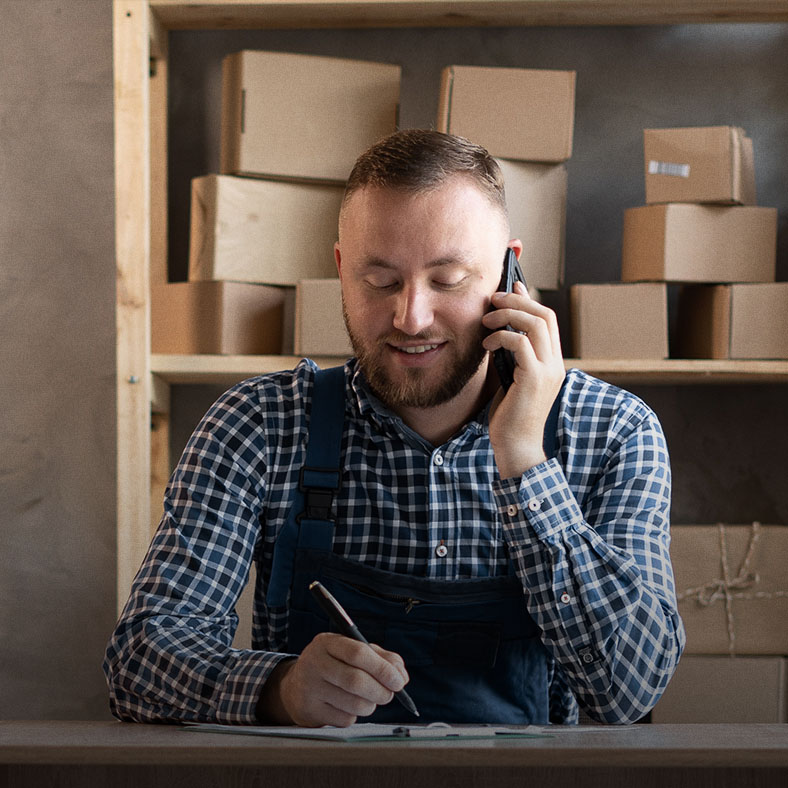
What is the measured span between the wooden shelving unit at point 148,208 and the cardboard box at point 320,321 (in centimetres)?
4

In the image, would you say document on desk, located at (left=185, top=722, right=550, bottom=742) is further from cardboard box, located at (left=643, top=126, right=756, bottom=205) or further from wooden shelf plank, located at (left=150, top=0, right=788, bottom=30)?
wooden shelf plank, located at (left=150, top=0, right=788, bottom=30)

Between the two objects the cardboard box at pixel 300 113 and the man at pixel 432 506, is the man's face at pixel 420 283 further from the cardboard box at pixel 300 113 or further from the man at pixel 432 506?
the cardboard box at pixel 300 113

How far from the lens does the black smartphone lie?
1190 mm

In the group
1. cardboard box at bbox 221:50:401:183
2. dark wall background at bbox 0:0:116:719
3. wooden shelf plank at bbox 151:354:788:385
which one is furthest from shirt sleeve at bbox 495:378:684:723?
dark wall background at bbox 0:0:116:719

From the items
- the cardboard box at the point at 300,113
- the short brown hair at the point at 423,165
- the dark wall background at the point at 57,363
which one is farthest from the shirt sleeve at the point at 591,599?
the dark wall background at the point at 57,363

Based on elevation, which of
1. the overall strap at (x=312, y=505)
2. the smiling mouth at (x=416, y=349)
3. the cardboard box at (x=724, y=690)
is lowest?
the cardboard box at (x=724, y=690)

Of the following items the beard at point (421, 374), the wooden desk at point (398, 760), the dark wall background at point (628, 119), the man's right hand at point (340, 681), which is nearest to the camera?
the wooden desk at point (398, 760)

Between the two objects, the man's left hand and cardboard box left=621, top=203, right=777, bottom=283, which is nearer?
the man's left hand

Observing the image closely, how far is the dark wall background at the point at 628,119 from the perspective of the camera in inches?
87.6

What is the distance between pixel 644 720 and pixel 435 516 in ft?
3.16

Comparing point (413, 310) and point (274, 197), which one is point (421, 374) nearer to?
point (413, 310)

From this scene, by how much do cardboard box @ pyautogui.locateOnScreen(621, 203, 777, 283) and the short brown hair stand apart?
2.25 feet

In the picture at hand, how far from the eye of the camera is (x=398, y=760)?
59 centimetres

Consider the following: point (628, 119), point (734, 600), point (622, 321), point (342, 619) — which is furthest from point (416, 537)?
point (628, 119)
